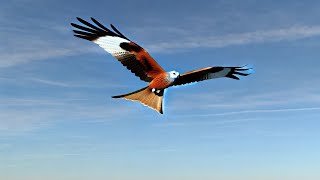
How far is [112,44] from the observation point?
60.5ft

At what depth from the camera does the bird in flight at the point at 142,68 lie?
15.4m

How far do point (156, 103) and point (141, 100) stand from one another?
0.66 meters

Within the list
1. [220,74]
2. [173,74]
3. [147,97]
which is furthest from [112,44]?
[220,74]

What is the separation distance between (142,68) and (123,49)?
70.2 inches

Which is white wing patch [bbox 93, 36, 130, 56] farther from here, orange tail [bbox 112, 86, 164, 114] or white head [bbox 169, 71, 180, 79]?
white head [bbox 169, 71, 180, 79]

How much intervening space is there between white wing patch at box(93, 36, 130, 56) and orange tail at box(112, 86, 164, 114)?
89.6 inches

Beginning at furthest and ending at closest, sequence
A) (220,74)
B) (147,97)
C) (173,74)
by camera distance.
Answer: (220,74) → (147,97) → (173,74)

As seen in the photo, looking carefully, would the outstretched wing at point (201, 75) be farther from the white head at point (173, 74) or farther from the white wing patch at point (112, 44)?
the white wing patch at point (112, 44)

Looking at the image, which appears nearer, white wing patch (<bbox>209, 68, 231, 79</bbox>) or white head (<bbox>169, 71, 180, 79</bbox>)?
white head (<bbox>169, 71, 180, 79</bbox>)

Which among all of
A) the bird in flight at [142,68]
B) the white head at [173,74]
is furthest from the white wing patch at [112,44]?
the white head at [173,74]

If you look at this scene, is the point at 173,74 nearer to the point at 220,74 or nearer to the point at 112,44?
the point at 220,74

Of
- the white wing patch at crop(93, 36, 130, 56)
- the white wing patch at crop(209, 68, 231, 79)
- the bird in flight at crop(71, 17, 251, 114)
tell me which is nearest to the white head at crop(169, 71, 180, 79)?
the bird in flight at crop(71, 17, 251, 114)

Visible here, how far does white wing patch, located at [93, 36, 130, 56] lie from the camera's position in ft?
59.0

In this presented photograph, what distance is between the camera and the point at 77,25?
1875 centimetres
